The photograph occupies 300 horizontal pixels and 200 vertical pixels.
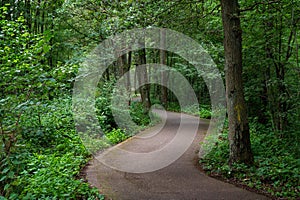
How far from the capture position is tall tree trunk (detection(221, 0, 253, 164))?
22.3 feet

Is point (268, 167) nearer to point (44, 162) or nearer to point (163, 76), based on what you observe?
point (44, 162)

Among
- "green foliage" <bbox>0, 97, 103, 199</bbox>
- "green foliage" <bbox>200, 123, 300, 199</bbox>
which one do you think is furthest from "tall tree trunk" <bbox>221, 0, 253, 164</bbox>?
→ "green foliage" <bbox>0, 97, 103, 199</bbox>

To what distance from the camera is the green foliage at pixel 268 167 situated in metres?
5.70

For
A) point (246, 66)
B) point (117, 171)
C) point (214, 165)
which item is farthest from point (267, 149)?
point (117, 171)

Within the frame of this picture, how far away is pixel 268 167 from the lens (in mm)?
6387

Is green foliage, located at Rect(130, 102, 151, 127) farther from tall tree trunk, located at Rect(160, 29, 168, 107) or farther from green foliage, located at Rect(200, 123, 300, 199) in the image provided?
green foliage, located at Rect(200, 123, 300, 199)

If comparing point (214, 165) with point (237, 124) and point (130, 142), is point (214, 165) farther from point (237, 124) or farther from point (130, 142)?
point (130, 142)

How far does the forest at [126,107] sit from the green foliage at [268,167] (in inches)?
0.9

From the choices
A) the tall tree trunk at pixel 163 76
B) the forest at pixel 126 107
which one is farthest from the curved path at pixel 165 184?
the tall tree trunk at pixel 163 76

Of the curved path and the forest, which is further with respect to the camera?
the curved path

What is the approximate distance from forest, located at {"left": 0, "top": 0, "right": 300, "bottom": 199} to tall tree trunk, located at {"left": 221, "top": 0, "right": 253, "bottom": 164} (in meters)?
0.03

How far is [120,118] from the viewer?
13.0 m

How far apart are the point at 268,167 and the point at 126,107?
866 cm

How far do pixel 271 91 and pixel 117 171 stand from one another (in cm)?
666
